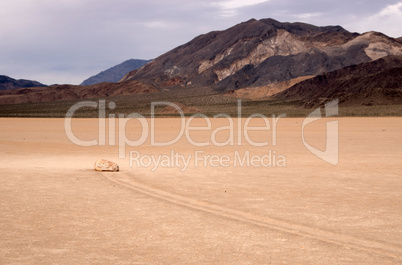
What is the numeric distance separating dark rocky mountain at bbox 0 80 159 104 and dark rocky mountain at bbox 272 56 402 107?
115ft

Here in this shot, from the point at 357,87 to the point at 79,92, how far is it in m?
68.6

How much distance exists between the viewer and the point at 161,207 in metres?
8.56

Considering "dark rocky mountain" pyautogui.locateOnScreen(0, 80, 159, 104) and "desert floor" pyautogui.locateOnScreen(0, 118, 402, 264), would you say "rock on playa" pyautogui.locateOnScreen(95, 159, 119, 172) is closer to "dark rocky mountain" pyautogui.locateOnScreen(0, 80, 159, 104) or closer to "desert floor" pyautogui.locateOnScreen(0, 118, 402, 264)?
"desert floor" pyautogui.locateOnScreen(0, 118, 402, 264)

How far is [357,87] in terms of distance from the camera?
72.1 meters

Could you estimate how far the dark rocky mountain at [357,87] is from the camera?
201 ft

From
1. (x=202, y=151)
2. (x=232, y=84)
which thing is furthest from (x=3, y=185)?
(x=232, y=84)

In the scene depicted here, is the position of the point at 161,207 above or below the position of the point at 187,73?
below

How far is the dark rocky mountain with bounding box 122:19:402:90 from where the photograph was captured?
106 meters

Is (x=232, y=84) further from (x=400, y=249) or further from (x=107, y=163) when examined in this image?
(x=400, y=249)

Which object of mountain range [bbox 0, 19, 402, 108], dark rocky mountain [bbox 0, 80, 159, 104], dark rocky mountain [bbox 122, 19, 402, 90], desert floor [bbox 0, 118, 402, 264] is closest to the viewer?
desert floor [bbox 0, 118, 402, 264]

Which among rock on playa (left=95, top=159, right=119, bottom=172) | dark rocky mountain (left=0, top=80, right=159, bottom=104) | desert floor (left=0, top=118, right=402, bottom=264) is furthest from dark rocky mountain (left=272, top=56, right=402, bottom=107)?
rock on playa (left=95, top=159, right=119, bottom=172)

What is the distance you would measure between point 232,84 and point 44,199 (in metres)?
99.2

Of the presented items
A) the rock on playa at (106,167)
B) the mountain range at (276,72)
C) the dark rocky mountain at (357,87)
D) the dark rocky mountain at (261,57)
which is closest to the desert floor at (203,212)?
the rock on playa at (106,167)

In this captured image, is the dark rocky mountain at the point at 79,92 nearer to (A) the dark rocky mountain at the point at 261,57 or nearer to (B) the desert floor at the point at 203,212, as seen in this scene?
(A) the dark rocky mountain at the point at 261,57
